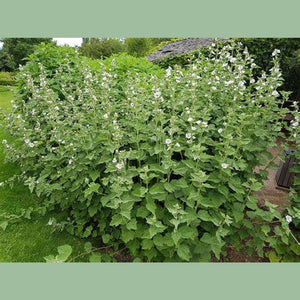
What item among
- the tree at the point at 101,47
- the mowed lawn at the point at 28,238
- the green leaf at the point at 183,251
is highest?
the tree at the point at 101,47

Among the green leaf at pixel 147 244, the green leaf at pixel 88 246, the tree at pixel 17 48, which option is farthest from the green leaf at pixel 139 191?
A: the tree at pixel 17 48

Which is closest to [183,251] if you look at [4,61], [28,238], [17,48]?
[28,238]

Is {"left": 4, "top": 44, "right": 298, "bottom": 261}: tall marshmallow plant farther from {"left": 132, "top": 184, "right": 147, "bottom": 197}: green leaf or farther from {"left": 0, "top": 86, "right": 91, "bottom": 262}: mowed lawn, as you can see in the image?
{"left": 0, "top": 86, "right": 91, "bottom": 262}: mowed lawn

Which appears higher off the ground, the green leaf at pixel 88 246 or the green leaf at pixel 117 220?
the green leaf at pixel 117 220

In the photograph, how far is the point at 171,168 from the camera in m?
2.29

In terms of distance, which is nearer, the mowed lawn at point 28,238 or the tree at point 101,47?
the mowed lawn at point 28,238

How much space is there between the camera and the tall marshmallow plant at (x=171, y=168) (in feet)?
6.90

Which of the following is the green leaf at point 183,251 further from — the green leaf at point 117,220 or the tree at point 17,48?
the tree at point 17,48

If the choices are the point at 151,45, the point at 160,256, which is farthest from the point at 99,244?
the point at 151,45

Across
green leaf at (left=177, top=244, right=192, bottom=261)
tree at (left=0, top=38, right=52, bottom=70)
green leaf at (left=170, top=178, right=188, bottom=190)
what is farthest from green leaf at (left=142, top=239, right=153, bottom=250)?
tree at (left=0, top=38, right=52, bottom=70)

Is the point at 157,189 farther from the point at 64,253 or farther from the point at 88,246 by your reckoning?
the point at 88,246

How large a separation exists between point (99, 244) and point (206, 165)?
4.90ft

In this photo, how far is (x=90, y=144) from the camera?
2.46 m

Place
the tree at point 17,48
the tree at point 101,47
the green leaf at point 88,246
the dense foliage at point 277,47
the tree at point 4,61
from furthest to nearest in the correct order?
the tree at point 101,47
the tree at point 4,61
the tree at point 17,48
the dense foliage at point 277,47
the green leaf at point 88,246
